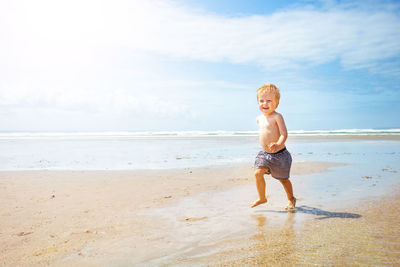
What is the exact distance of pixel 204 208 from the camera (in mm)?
4309

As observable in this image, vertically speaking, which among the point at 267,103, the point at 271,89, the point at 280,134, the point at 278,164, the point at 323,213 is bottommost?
the point at 323,213

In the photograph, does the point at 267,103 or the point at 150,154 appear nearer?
the point at 267,103

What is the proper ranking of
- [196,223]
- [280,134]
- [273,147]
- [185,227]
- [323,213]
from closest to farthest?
[185,227] → [196,223] → [323,213] → [273,147] → [280,134]

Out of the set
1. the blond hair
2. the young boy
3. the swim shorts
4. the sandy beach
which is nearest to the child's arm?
the young boy

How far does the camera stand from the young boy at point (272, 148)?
417 cm

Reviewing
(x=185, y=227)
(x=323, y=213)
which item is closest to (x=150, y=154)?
(x=185, y=227)

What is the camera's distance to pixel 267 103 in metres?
4.28

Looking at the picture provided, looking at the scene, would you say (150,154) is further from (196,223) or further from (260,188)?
(196,223)

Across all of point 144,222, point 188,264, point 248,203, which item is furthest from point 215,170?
point 188,264

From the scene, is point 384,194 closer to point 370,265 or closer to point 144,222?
point 370,265

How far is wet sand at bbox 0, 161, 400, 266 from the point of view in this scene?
2.58 m

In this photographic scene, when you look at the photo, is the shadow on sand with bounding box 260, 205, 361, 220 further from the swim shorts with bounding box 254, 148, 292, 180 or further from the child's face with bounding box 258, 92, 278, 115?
the child's face with bounding box 258, 92, 278, 115

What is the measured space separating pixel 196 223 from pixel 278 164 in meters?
1.48

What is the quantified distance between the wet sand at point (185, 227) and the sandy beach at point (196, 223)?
0.01 metres
